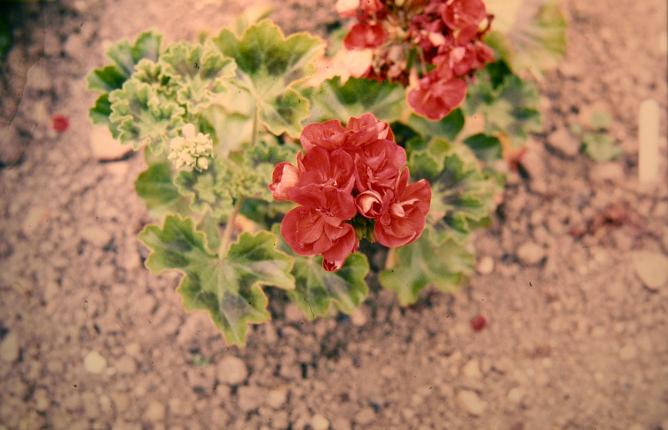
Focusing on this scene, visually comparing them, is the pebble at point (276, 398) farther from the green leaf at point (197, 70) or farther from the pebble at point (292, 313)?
the green leaf at point (197, 70)

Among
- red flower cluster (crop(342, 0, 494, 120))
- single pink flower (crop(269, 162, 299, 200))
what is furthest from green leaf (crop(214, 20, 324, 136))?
single pink flower (crop(269, 162, 299, 200))

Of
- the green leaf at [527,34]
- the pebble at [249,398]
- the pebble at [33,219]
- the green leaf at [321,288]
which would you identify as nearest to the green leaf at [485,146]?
the green leaf at [527,34]

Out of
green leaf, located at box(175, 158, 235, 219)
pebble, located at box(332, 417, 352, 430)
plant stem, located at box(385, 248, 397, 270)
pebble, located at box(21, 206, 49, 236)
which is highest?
green leaf, located at box(175, 158, 235, 219)

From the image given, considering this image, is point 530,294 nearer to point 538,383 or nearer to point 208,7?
point 538,383

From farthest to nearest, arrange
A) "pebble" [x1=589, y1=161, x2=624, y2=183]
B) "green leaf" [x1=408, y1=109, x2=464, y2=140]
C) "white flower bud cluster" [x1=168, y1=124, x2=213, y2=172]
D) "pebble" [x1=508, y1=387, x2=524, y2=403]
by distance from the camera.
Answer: "pebble" [x1=589, y1=161, x2=624, y2=183] < "pebble" [x1=508, y1=387, x2=524, y2=403] < "green leaf" [x1=408, y1=109, x2=464, y2=140] < "white flower bud cluster" [x1=168, y1=124, x2=213, y2=172]

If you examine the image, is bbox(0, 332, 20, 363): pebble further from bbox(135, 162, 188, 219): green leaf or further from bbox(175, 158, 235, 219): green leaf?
bbox(175, 158, 235, 219): green leaf

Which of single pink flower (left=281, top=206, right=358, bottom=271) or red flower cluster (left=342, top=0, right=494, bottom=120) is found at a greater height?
red flower cluster (left=342, top=0, right=494, bottom=120)

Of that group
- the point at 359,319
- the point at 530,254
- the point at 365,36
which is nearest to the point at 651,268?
the point at 530,254
